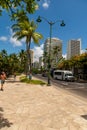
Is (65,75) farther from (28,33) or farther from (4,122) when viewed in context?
(4,122)

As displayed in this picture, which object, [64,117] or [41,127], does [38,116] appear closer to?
[64,117]

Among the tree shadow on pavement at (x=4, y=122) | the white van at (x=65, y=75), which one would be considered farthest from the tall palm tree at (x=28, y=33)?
the tree shadow on pavement at (x=4, y=122)

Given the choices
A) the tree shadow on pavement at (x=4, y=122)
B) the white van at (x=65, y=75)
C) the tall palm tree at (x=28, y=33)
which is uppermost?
the tall palm tree at (x=28, y=33)

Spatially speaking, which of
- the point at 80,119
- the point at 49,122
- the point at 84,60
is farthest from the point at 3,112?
the point at 84,60

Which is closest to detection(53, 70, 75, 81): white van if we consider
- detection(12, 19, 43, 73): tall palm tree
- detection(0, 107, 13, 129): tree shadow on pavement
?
detection(12, 19, 43, 73): tall palm tree

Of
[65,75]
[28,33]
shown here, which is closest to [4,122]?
[28,33]

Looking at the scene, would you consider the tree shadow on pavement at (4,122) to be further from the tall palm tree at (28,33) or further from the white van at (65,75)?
the white van at (65,75)

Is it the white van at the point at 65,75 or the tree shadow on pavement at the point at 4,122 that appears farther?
the white van at the point at 65,75

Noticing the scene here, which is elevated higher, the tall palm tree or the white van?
the tall palm tree

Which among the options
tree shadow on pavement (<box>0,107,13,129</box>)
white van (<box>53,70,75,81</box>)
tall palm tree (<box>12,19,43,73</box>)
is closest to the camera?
tree shadow on pavement (<box>0,107,13,129</box>)

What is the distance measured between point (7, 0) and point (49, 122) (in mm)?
4862

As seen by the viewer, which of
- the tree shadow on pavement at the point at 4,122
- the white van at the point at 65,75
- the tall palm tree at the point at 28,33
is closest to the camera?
the tree shadow on pavement at the point at 4,122

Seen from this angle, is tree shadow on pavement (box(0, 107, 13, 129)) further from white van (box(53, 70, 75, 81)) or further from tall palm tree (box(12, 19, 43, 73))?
white van (box(53, 70, 75, 81))

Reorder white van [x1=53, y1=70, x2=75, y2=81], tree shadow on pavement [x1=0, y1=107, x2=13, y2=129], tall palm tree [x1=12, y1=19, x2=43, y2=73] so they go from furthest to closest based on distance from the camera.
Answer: white van [x1=53, y1=70, x2=75, y2=81] < tall palm tree [x1=12, y1=19, x2=43, y2=73] < tree shadow on pavement [x1=0, y1=107, x2=13, y2=129]
